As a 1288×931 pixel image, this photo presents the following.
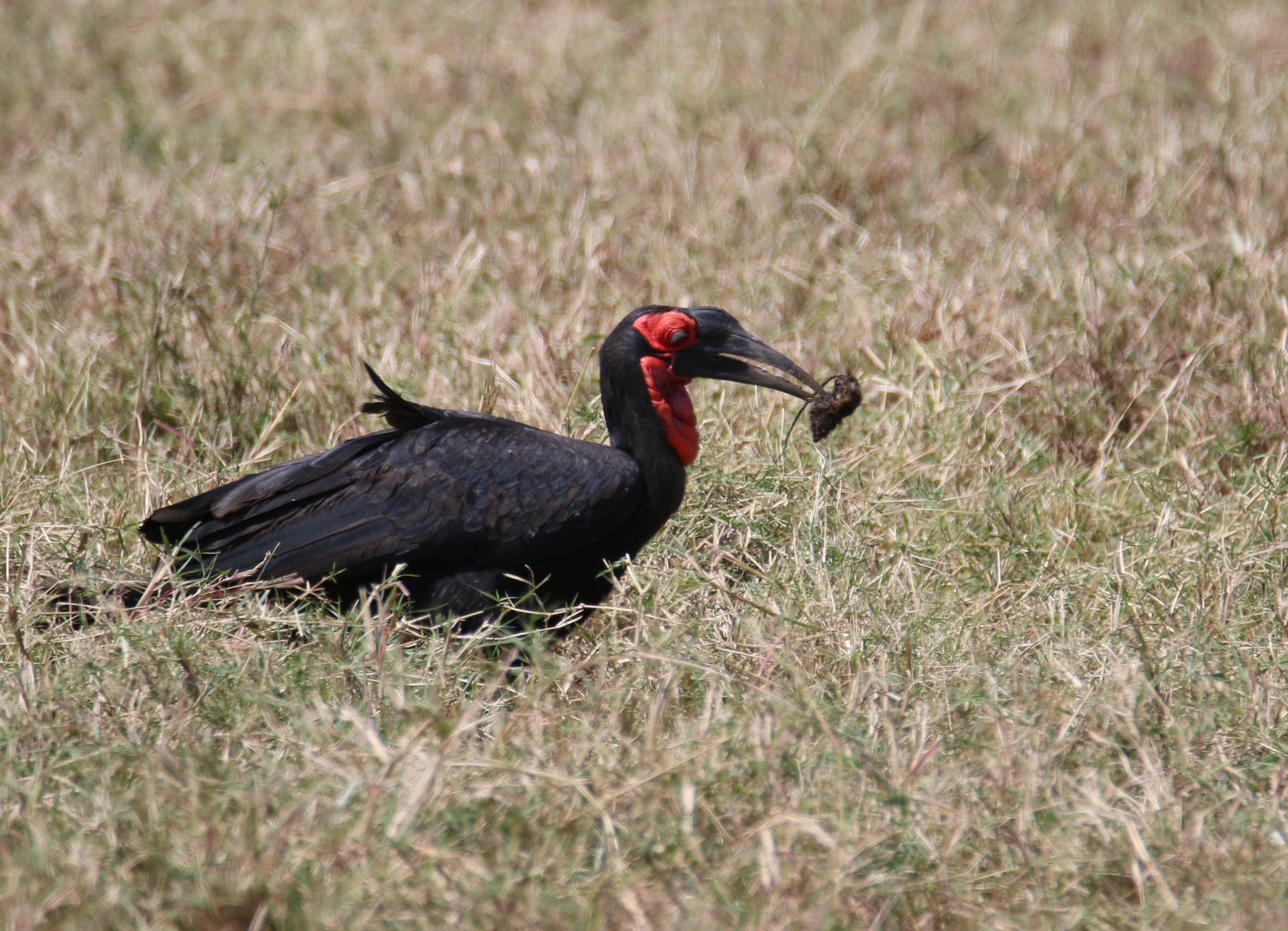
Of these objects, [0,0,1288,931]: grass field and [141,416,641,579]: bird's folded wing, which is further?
[141,416,641,579]: bird's folded wing

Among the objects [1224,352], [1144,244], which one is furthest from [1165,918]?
[1144,244]

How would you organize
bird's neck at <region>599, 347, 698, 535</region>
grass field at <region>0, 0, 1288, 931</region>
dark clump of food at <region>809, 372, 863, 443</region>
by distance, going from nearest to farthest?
grass field at <region>0, 0, 1288, 931</region> < bird's neck at <region>599, 347, 698, 535</region> < dark clump of food at <region>809, 372, 863, 443</region>

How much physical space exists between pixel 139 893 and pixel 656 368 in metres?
1.80

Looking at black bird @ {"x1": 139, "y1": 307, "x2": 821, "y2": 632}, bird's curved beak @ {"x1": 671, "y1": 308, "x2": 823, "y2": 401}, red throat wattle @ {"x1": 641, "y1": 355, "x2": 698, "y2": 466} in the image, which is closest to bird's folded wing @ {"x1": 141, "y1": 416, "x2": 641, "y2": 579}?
black bird @ {"x1": 139, "y1": 307, "x2": 821, "y2": 632}

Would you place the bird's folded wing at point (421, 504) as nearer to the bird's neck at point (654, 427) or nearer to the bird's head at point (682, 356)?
the bird's neck at point (654, 427)

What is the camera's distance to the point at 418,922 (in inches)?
85.8

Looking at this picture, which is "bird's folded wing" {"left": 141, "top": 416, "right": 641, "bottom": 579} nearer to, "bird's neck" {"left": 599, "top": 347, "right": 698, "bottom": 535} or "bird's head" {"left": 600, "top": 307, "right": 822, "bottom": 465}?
"bird's neck" {"left": 599, "top": 347, "right": 698, "bottom": 535}

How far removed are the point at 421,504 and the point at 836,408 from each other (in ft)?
4.05

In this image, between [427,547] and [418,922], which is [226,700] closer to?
[427,547]

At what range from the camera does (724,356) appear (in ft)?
11.6

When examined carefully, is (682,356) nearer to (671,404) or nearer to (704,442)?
(671,404)

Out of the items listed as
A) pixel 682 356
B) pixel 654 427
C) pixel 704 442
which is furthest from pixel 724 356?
pixel 704 442

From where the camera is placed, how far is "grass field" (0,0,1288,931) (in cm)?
235

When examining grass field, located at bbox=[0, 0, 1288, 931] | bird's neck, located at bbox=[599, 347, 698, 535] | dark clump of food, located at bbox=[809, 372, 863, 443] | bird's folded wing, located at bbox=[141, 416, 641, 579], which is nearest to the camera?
grass field, located at bbox=[0, 0, 1288, 931]
